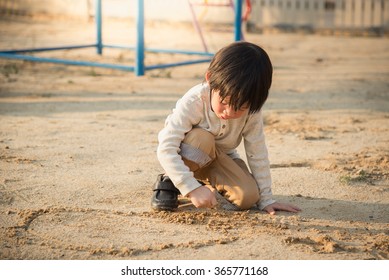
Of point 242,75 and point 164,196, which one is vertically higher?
point 242,75

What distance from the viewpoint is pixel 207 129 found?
2.69 m

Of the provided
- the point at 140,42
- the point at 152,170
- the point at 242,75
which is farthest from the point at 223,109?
the point at 140,42

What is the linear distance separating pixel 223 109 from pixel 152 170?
0.92 meters

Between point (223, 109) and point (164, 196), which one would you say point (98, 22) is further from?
point (223, 109)

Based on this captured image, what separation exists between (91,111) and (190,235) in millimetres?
2547

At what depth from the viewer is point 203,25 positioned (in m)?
12.1

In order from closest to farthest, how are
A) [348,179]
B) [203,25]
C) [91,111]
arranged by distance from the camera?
[348,179]
[91,111]
[203,25]

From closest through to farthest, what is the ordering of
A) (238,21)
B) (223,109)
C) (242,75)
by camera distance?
(242,75), (223,109), (238,21)

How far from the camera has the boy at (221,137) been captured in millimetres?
2393

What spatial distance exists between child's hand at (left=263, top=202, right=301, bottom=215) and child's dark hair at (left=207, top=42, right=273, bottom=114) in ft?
1.66

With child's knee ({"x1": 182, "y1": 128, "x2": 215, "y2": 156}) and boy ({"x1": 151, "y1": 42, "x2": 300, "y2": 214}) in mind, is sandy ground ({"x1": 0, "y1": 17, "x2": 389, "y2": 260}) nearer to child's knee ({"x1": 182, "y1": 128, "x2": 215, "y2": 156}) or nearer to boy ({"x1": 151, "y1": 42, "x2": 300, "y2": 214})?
boy ({"x1": 151, "y1": 42, "x2": 300, "y2": 214})

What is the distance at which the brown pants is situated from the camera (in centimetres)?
266
